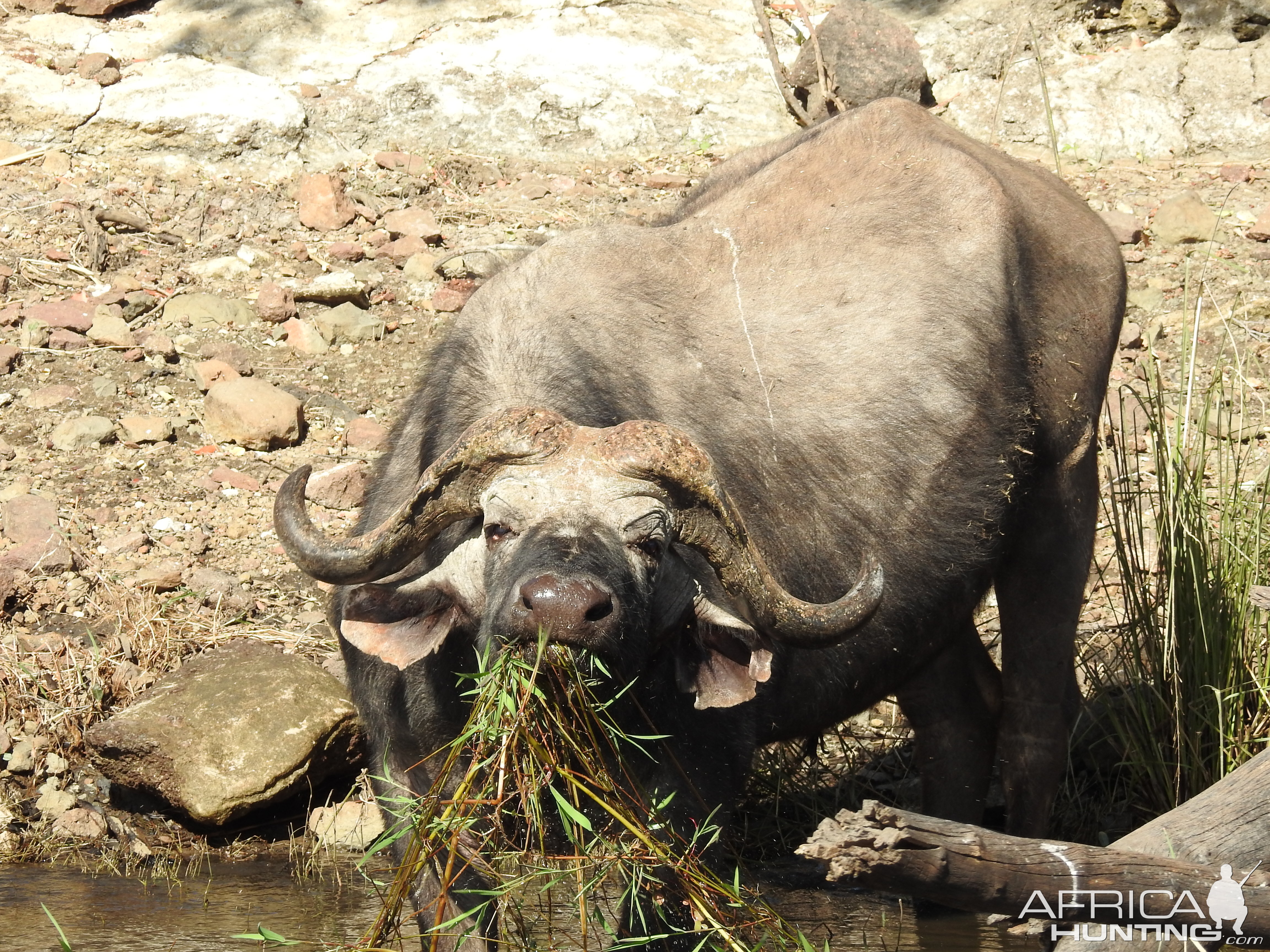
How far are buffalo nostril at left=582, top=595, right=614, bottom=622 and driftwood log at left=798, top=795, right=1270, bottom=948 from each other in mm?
730

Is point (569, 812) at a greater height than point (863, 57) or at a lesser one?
greater

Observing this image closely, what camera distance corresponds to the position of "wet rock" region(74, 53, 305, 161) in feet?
29.6

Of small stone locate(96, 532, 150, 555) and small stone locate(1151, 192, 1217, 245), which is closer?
small stone locate(96, 532, 150, 555)

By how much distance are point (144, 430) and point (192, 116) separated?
2.97m

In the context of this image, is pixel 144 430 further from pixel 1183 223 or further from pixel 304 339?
pixel 1183 223

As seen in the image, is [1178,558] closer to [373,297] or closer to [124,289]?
[373,297]

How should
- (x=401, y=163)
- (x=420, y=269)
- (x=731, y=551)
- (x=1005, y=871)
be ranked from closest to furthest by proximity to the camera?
(x=1005, y=871) < (x=731, y=551) < (x=420, y=269) < (x=401, y=163)

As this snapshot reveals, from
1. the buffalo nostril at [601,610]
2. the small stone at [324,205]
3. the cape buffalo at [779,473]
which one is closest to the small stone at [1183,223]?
the cape buffalo at [779,473]

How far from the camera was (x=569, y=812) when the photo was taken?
3025mm

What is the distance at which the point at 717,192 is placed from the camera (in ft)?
19.1

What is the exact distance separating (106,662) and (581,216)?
185 inches

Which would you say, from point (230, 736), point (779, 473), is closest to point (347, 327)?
point (230, 736)

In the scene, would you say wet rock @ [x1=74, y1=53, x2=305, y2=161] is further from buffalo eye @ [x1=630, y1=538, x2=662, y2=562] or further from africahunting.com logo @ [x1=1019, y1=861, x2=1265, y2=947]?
africahunting.com logo @ [x1=1019, y1=861, x2=1265, y2=947]

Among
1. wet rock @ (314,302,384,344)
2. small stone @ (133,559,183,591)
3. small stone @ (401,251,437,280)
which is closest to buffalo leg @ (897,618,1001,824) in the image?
small stone @ (133,559,183,591)
